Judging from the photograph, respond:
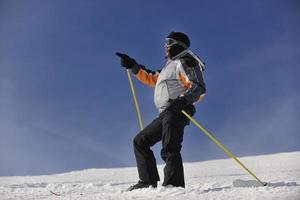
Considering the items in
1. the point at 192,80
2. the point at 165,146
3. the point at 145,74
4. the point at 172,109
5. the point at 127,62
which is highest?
the point at 127,62

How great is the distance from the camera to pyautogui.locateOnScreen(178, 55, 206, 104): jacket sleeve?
5.29 m

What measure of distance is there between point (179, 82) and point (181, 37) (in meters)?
0.61

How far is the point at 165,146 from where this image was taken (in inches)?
207

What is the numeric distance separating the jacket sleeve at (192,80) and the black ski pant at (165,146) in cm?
28

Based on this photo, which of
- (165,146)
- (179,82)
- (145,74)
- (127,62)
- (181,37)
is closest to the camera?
(165,146)

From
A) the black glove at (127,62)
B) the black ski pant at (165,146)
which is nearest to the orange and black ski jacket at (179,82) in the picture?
the black ski pant at (165,146)

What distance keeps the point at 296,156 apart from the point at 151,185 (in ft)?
22.2

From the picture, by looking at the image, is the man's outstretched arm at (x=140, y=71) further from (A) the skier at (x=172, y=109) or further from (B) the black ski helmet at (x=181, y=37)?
(B) the black ski helmet at (x=181, y=37)

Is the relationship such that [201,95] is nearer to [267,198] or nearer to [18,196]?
[267,198]

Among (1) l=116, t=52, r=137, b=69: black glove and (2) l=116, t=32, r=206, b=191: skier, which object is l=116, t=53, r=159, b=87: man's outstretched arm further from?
(2) l=116, t=32, r=206, b=191: skier

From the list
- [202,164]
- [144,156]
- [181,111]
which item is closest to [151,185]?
[144,156]

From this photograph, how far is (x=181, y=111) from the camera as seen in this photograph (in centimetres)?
535

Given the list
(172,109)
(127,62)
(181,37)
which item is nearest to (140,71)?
(127,62)

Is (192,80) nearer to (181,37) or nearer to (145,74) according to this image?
(181,37)
